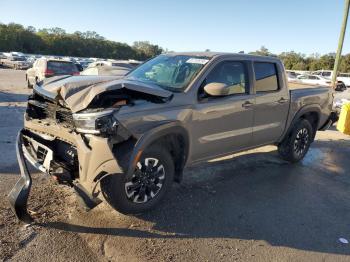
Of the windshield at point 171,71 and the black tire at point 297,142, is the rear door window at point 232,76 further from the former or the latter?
the black tire at point 297,142

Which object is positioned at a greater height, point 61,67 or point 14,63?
point 61,67

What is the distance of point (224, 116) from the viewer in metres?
5.24

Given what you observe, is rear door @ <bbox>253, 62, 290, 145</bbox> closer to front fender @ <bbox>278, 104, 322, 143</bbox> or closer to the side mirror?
front fender @ <bbox>278, 104, 322, 143</bbox>

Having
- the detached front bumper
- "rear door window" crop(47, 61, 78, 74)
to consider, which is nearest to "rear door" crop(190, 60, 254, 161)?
the detached front bumper

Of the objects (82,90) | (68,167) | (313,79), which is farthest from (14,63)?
(68,167)

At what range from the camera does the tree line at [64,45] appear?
89.5 meters

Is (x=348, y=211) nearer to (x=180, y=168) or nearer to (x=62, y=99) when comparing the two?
(x=180, y=168)

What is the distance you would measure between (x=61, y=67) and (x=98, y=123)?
1323 centimetres

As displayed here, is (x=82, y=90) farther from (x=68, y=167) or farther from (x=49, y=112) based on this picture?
(x=68, y=167)

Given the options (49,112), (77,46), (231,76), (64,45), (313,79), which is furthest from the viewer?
(77,46)

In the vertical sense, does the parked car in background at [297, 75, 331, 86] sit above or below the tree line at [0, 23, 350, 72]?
below

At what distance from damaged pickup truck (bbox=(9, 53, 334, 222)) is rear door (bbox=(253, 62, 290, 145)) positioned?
18mm

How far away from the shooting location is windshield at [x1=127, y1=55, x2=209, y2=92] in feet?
16.3

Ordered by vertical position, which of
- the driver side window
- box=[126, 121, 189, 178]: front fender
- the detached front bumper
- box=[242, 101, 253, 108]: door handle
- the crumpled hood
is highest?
the driver side window
